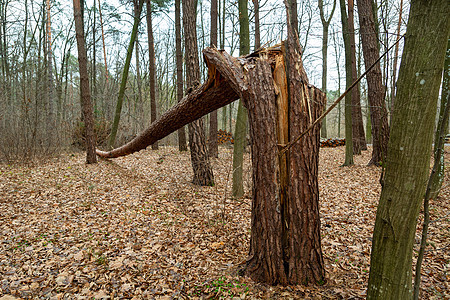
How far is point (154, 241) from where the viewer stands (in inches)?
149

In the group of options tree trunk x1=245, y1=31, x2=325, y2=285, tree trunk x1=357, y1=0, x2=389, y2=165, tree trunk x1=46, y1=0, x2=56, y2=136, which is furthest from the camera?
tree trunk x1=46, y1=0, x2=56, y2=136

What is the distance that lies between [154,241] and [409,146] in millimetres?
3365

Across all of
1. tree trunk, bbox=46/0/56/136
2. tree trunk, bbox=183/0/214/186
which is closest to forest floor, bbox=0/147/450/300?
tree trunk, bbox=183/0/214/186

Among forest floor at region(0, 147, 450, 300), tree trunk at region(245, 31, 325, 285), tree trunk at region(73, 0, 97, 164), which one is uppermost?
tree trunk at region(73, 0, 97, 164)

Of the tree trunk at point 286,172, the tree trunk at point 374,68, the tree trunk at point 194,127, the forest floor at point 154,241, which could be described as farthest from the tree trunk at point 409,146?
the tree trunk at point 374,68

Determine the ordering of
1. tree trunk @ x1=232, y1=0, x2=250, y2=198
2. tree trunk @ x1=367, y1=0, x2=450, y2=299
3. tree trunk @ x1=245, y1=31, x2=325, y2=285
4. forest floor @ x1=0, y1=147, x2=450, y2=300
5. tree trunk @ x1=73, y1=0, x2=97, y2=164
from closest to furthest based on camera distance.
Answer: tree trunk @ x1=367, y1=0, x2=450, y2=299
tree trunk @ x1=245, y1=31, x2=325, y2=285
forest floor @ x1=0, y1=147, x2=450, y2=300
tree trunk @ x1=232, y1=0, x2=250, y2=198
tree trunk @ x1=73, y1=0, x2=97, y2=164

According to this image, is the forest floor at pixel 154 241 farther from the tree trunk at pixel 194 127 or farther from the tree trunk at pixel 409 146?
the tree trunk at pixel 194 127

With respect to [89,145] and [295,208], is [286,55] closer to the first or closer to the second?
[295,208]

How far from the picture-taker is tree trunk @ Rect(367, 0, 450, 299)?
5.05ft

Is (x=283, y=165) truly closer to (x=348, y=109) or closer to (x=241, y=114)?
(x=241, y=114)

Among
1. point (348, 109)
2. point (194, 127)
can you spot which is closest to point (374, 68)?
point (348, 109)

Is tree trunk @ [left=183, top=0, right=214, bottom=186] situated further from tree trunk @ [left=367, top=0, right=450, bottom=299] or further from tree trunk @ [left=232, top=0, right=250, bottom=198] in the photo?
tree trunk @ [left=367, top=0, right=450, bottom=299]

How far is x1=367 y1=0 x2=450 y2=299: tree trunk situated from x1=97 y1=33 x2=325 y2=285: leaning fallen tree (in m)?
0.76

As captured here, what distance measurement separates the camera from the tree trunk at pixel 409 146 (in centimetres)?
154
